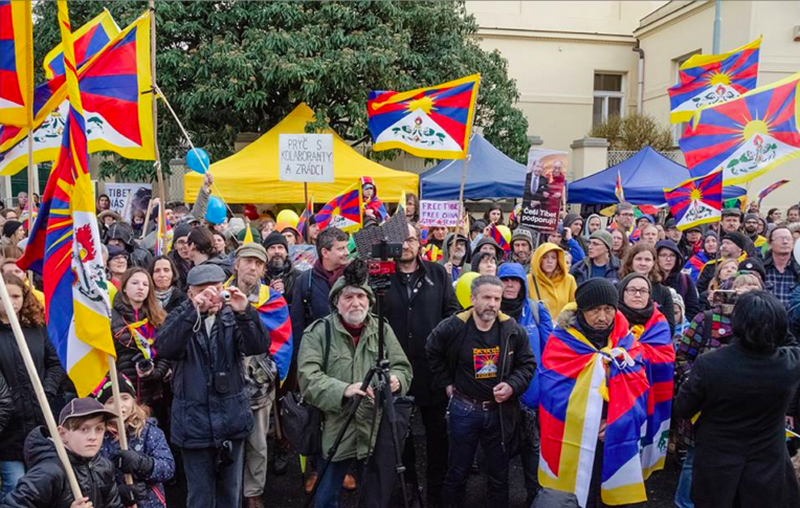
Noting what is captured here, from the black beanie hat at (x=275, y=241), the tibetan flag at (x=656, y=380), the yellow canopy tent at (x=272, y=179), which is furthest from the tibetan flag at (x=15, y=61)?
the yellow canopy tent at (x=272, y=179)

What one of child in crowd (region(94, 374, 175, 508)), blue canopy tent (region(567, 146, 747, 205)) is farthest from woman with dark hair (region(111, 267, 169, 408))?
blue canopy tent (region(567, 146, 747, 205))

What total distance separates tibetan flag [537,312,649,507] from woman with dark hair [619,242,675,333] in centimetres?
130

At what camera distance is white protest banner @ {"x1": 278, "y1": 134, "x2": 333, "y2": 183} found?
7375mm

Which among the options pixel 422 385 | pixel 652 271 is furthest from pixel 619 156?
pixel 422 385

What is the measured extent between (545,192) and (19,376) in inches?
195

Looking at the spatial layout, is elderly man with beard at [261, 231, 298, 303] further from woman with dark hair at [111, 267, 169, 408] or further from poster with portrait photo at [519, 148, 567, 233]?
poster with portrait photo at [519, 148, 567, 233]

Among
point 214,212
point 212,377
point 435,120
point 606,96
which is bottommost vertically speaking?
point 212,377

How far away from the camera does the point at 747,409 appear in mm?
3162

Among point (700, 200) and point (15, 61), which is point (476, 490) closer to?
point (15, 61)

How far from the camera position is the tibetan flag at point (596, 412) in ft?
12.2

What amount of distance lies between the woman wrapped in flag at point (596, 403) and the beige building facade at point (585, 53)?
19662 millimetres

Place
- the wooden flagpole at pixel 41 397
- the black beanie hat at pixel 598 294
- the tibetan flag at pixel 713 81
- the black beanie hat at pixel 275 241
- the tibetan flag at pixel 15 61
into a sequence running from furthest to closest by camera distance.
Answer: the tibetan flag at pixel 713 81
the black beanie hat at pixel 275 241
the black beanie hat at pixel 598 294
the tibetan flag at pixel 15 61
the wooden flagpole at pixel 41 397

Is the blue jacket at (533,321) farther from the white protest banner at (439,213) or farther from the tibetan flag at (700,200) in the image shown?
the tibetan flag at (700,200)

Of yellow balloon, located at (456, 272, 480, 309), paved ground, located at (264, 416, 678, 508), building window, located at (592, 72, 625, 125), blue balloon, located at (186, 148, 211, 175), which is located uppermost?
building window, located at (592, 72, 625, 125)
